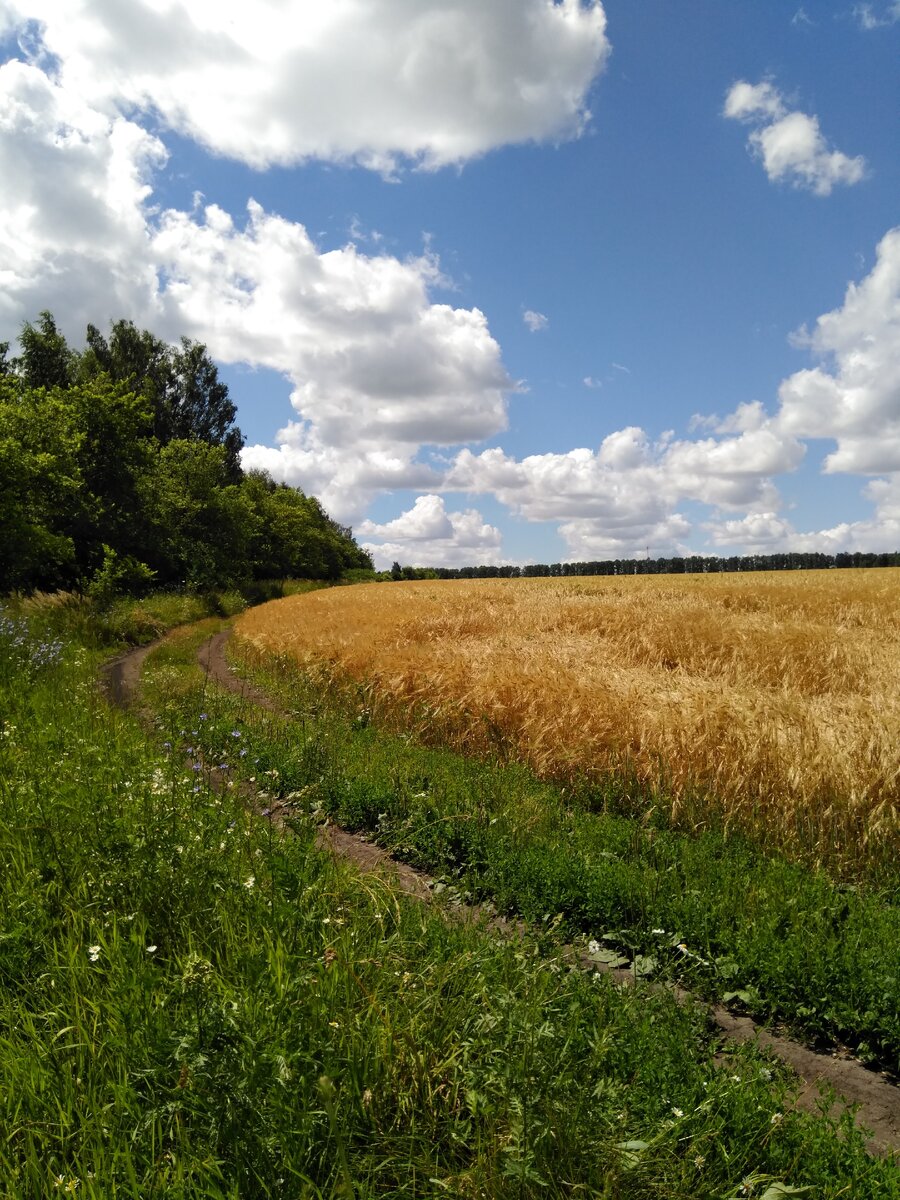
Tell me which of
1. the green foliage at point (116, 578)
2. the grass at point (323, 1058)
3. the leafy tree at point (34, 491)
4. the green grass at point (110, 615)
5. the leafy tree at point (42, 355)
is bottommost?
the grass at point (323, 1058)

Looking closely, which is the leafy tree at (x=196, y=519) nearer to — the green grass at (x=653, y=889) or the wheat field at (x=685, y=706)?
the wheat field at (x=685, y=706)

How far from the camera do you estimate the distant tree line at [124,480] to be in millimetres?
24734

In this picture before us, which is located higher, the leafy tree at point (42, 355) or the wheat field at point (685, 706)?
the leafy tree at point (42, 355)

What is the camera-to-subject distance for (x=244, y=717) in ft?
38.8

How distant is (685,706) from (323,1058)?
6.14 meters

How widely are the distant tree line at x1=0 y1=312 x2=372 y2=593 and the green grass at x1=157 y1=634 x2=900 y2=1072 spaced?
1799 centimetres

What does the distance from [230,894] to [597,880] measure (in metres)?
2.96

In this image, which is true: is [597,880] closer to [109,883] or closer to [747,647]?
[109,883]

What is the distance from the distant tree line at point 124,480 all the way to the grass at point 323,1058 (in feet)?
63.9

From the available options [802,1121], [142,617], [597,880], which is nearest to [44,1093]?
[802,1121]

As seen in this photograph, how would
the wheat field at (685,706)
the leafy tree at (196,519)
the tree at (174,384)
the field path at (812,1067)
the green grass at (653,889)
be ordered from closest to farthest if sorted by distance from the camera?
1. the field path at (812,1067)
2. the green grass at (653,889)
3. the wheat field at (685,706)
4. the leafy tree at (196,519)
5. the tree at (174,384)

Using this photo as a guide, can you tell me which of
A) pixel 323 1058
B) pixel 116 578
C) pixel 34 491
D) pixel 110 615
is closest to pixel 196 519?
pixel 116 578

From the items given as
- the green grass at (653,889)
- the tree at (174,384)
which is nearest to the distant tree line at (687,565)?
the tree at (174,384)

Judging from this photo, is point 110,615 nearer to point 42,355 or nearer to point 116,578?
point 116,578
